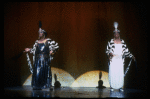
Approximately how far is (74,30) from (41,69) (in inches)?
85.2

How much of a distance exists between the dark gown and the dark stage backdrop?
4.04 ft

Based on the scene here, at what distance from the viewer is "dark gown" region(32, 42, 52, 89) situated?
4.29 metres

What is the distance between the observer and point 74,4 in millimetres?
5941

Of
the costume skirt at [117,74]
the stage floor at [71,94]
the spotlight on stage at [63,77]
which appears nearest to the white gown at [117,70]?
the costume skirt at [117,74]

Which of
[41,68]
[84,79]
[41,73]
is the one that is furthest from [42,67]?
[84,79]

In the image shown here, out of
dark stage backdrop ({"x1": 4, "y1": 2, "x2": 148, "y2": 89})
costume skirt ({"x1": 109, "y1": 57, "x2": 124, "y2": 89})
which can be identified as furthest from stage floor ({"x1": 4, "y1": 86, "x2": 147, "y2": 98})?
dark stage backdrop ({"x1": 4, "y1": 2, "x2": 148, "y2": 89})

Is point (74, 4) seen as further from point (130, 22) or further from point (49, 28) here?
point (130, 22)

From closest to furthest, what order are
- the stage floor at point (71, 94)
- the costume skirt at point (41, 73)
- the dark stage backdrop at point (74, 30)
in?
the stage floor at point (71, 94), the costume skirt at point (41, 73), the dark stage backdrop at point (74, 30)

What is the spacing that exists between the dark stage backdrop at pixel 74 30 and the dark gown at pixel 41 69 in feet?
4.04

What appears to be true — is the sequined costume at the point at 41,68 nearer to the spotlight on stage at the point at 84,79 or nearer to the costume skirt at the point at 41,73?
the costume skirt at the point at 41,73

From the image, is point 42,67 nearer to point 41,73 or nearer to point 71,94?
point 41,73

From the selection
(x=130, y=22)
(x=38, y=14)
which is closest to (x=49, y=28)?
(x=38, y=14)

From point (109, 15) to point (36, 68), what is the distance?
3404 millimetres

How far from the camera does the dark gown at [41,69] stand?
4.29 meters
